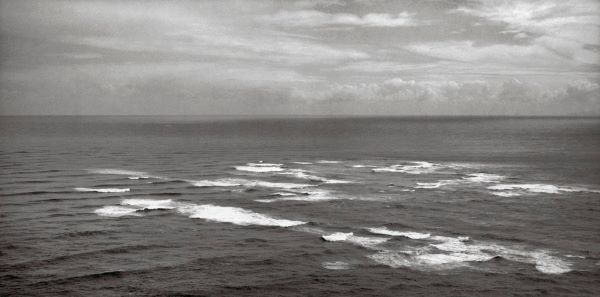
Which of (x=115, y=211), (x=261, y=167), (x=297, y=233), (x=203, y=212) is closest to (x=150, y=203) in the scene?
(x=115, y=211)

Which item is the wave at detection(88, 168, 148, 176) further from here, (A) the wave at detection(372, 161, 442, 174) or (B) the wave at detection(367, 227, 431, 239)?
(B) the wave at detection(367, 227, 431, 239)

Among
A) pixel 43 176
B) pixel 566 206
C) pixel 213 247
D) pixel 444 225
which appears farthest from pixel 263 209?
pixel 43 176

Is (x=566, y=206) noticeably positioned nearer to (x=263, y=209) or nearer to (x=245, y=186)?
(x=263, y=209)

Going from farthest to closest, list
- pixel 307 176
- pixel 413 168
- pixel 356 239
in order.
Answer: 1. pixel 413 168
2. pixel 307 176
3. pixel 356 239

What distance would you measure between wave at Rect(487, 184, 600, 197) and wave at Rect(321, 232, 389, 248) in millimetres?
28379

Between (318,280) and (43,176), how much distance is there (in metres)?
60.0

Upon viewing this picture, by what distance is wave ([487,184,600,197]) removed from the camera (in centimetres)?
6612

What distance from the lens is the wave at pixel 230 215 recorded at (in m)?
48.9

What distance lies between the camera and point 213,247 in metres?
41.0

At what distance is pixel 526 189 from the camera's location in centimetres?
6900

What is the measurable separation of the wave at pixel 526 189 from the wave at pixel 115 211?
4463 cm

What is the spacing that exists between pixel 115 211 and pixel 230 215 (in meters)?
12.4

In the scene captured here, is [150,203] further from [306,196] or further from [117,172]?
[117,172]

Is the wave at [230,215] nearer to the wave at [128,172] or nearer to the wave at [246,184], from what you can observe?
the wave at [246,184]
